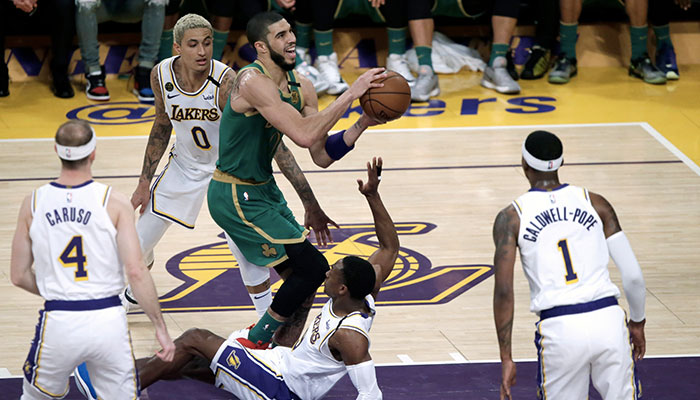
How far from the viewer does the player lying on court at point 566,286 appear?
418 centimetres

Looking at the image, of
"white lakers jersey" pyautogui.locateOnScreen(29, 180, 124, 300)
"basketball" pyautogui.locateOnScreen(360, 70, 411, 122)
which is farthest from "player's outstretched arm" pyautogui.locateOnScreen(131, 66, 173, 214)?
"white lakers jersey" pyautogui.locateOnScreen(29, 180, 124, 300)

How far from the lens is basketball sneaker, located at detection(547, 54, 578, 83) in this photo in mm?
11812

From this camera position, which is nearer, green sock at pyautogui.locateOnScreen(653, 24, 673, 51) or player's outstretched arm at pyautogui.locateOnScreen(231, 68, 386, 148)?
player's outstretched arm at pyautogui.locateOnScreen(231, 68, 386, 148)

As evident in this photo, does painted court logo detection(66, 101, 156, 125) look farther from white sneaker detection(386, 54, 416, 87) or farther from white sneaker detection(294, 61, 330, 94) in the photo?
white sneaker detection(386, 54, 416, 87)

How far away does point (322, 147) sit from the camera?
5.50 meters

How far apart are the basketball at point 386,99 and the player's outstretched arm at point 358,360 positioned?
119 centimetres

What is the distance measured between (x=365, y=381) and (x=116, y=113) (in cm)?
696

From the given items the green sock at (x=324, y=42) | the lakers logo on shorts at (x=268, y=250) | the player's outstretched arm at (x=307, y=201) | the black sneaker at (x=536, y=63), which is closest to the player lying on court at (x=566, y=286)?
the lakers logo on shorts at (x=268, y=250)

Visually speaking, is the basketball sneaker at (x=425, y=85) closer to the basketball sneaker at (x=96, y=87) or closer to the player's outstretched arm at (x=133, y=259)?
the basketball sneaker at (x=96, y=87)

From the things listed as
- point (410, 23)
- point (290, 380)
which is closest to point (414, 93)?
point (410, 23)

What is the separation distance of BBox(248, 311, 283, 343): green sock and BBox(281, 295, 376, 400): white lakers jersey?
296mm

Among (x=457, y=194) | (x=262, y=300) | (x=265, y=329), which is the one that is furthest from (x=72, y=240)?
(x=457, y=194)

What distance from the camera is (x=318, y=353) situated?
493 cm

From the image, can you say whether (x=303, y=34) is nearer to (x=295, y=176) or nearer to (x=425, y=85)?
(x=425, y=85)
